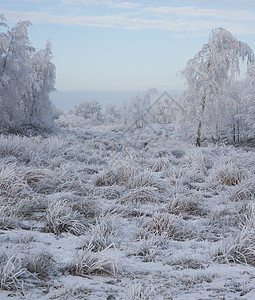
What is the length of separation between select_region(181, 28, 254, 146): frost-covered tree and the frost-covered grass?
12599 mm

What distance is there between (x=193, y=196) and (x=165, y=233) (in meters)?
1.68

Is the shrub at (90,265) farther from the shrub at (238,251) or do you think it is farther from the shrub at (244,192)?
the shrub at (244,192)

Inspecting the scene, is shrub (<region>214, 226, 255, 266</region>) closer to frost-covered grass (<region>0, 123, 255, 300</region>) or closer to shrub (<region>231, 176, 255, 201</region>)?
frost-covered grass (<region>0, 123, 255, 300</region>)

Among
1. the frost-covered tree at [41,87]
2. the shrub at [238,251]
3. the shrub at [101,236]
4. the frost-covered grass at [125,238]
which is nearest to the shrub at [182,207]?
the frost-covered grass at [125,238]

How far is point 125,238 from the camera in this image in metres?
3.60

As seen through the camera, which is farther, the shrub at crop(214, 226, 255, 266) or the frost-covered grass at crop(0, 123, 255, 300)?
the shrub at crop(214, 226, 255, 266)

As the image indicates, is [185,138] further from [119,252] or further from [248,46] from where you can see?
[119,252]

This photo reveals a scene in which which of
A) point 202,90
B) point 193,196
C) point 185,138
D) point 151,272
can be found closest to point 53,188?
point 193,196

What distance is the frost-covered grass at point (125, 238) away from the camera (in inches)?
99.0

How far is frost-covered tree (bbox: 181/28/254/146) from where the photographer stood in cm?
1736

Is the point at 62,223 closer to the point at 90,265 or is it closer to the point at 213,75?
the point at 90,265

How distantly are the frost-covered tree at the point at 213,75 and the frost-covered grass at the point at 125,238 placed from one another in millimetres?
12599

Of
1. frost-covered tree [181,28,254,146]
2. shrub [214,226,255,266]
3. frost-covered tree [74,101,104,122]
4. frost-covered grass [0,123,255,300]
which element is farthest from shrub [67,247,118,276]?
frost-covered tree [74,101,104,122]

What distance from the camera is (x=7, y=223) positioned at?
11.8ft
